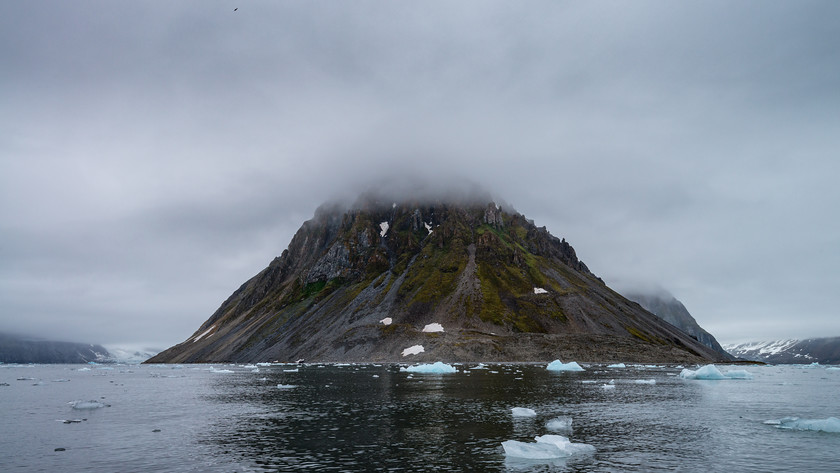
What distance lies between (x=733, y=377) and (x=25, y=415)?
120 metres

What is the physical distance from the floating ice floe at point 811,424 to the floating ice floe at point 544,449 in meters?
20.5

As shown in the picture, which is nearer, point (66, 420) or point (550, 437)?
point (550, 437)

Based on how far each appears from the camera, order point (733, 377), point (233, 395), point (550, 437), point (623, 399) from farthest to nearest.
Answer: point (733, 377), point (233, 395), point (623, 399), point (550, 437)

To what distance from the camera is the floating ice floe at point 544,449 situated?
1100 inches

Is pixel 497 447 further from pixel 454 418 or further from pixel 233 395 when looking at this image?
pixel 233 395

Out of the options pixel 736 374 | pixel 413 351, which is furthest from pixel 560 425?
pixel 413 351

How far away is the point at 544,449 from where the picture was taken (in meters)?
28.4

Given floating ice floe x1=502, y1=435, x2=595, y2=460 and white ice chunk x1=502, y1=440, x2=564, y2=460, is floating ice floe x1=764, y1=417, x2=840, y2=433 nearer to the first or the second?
floating ice floe x1=502, y1=435, x2=595, y2=460

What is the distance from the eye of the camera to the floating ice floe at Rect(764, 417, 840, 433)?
36.4 meters

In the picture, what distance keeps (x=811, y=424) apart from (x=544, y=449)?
24.6 meters

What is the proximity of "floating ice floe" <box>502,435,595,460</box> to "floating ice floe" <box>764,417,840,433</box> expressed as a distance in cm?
2049

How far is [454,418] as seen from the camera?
4256cm

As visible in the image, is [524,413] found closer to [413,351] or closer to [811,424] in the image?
[811,424]

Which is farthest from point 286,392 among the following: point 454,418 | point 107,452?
point 107,452
